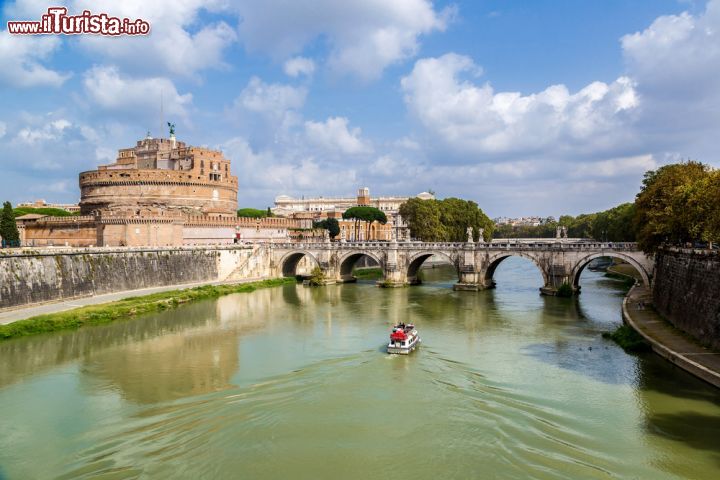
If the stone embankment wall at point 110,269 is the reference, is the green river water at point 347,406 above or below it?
below

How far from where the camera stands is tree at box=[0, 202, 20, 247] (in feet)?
132

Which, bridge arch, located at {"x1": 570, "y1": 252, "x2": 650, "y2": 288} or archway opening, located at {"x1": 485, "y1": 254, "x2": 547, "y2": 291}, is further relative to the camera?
archway opening, located at {"x1": 485, "y1": 254, "x2": 547, "y2": 291}

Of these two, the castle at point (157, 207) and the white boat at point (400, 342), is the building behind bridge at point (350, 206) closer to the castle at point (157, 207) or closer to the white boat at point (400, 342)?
the castle at point (157, 207)

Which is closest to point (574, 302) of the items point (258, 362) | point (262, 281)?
point (258, 362)

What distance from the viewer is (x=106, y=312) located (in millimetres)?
28297

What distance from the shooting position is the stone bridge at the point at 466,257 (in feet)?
118

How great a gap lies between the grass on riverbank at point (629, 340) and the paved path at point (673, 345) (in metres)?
0.21

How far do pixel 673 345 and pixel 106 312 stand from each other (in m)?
26.3

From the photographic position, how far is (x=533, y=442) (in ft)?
42.3

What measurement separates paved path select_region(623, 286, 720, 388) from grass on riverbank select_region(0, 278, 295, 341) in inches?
994

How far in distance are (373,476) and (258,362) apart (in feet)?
31.0

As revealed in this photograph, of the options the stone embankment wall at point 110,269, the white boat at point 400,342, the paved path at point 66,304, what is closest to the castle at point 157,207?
the stone embankment wall at point 110,269

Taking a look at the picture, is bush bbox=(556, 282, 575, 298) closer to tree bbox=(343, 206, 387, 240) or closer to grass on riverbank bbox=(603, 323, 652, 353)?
grass on riverbank bbox=(603, 323, 652, 353)

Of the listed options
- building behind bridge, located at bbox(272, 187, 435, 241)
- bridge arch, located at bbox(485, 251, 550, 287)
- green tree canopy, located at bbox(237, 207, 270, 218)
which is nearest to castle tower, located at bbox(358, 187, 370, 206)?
building behind bridge, located at bbox(272, 187, 435, 241)
